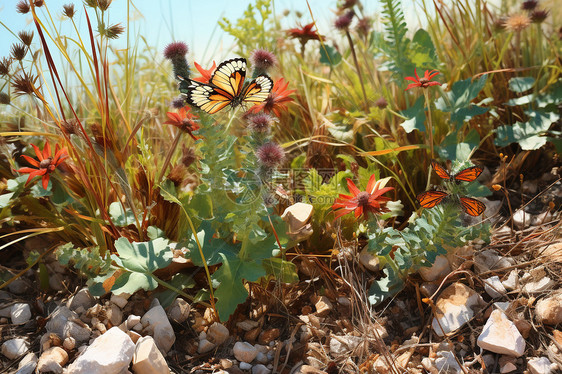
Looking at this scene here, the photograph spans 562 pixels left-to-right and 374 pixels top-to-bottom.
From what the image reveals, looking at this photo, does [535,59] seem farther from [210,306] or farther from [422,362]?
[210,306]

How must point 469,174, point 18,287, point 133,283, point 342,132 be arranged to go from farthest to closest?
point 342,132 → point 18,287 → point 133,283 → point 469,174

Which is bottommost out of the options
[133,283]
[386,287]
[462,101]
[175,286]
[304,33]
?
[386,287]

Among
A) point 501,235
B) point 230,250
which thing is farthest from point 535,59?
point 230,250

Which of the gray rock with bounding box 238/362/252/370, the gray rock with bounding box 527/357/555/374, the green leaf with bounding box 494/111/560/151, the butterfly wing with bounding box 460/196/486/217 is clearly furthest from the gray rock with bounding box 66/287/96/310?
the green leaf with bounding box 494/111/560/151

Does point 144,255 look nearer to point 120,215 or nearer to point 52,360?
point 120,215

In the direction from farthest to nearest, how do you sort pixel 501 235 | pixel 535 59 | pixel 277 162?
pixel 535 59 < pixel 501 235 < pixel 277 162

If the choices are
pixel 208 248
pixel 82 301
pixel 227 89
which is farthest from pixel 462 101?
pixel 82 301

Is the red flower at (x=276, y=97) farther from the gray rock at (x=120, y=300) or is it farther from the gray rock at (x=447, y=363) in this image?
the gray rock at (x=447, y=363)

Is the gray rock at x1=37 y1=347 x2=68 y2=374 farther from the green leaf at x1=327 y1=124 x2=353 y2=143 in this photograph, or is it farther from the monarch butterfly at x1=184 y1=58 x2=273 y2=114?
the green leaf at x1=327 y1=124 x2=353 y2=143
